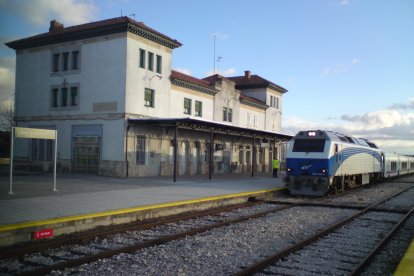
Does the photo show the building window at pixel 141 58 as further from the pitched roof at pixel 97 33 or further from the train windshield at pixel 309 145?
the train windshield at pixel 309 145

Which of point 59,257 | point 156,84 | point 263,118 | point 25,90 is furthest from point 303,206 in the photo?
point 263,118

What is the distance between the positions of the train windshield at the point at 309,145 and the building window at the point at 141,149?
1047 centimetres

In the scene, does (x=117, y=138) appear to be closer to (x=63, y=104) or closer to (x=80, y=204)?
(x=63, y=104)

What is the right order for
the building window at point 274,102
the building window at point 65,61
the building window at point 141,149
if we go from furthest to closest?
the building window at point 274,102 < the building window at point 65,61 < the building window at point 141,149

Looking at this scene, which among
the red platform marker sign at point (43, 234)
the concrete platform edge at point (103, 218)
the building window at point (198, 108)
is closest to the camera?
the concrete platform edge at point (103, 218)

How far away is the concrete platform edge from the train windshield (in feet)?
15.9

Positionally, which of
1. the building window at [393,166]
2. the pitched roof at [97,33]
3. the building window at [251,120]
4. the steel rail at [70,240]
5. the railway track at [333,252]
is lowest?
the railway track at [333,252]

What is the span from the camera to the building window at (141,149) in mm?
25031

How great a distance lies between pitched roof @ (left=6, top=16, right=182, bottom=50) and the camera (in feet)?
80.5

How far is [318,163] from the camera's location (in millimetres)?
17953

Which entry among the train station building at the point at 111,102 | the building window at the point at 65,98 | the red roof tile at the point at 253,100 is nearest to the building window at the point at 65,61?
the train station building at the point at 111,102

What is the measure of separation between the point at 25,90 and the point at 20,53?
2.99 m

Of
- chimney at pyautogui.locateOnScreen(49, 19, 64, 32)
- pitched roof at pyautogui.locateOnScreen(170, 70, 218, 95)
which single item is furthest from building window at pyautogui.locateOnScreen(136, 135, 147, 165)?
chimney at pyautogui.locateOnScreen(49, 19, 64, 32)

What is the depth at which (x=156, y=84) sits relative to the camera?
2675 cm
